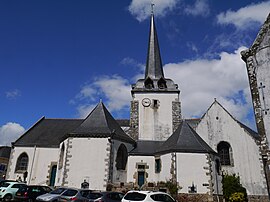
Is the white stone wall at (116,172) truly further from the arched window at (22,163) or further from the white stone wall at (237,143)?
the arched window at (22,163)

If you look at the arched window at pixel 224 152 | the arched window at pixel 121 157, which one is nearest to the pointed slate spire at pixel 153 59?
the arched window at pixel 121 157

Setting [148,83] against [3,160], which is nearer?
[148,83]

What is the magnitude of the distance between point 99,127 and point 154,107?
7374 millimetres

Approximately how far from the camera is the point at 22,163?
910 inches

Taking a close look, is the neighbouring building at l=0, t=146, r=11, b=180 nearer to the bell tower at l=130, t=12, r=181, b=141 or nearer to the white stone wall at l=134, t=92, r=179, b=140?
the bell tower at l=130, t=12, r=181, b=141

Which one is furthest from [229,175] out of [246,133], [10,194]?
[10,194]

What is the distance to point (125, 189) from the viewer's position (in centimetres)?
1795

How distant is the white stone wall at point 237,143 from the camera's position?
18594 millimetres

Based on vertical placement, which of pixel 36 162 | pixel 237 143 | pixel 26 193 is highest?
pixel 237 143

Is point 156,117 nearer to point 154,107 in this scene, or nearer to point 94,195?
point 154,107

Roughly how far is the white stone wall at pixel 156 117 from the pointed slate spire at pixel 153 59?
2.76m

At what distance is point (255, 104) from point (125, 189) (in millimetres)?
11656

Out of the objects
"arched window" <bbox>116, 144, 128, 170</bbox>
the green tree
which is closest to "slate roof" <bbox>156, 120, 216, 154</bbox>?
the green tree

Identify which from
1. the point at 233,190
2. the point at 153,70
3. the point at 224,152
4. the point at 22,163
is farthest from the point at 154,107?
the point at 22,163
